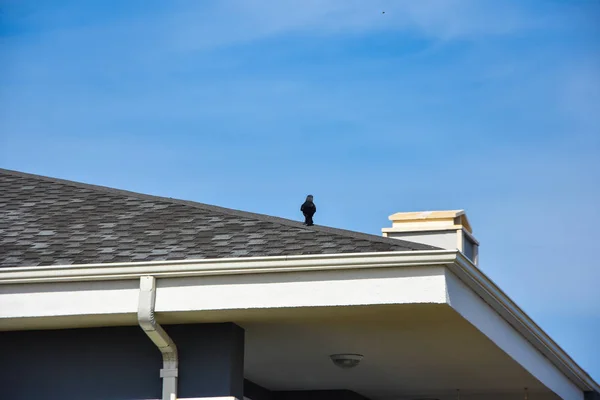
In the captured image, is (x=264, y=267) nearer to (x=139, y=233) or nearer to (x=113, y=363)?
(x=113, y=363)

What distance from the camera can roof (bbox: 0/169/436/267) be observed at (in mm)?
8539

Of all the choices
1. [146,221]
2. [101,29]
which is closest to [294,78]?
[101,29]

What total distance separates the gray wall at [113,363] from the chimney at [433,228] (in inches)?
108

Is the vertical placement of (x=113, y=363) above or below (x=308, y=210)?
below

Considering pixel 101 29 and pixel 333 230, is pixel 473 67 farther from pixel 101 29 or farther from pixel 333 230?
pixel 333 230

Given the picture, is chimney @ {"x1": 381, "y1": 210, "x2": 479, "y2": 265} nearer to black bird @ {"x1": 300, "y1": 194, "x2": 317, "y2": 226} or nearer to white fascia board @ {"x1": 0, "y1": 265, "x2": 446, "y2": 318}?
black bird @ {"x1": 300, "y1": 194, "x2": 317, "y2": 226}

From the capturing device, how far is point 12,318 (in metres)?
8.24

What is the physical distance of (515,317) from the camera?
9.12 meters

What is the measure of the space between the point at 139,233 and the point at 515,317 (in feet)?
10.0

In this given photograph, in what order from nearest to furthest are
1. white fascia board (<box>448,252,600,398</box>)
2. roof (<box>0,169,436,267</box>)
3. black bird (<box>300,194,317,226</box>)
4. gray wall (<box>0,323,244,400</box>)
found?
white fascia board (<box>448,252,600,398</box>), gray wall (<box>0,323,244,400</box>), roof (<box>0,169,436,267</box>), black bird (<box>300,194,317,226</box>)

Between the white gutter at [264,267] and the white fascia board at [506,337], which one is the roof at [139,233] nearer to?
the white gutter at [264,267]

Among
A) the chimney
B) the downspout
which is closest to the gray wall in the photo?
the downspout

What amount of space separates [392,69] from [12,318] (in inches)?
457

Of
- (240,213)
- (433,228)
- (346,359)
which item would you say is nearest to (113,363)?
(240,213)
